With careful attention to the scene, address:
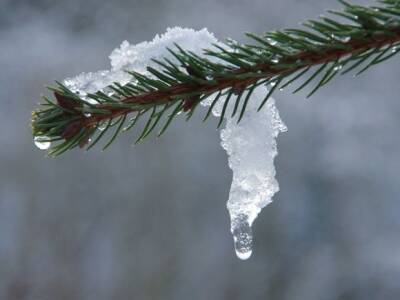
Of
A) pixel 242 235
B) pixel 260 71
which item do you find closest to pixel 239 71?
pixel 260 71

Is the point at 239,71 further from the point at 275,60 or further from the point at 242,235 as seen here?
the point at 242,235

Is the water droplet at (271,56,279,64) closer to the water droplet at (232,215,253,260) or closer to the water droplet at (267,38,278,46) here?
the water droplet at (267,38,278,46)

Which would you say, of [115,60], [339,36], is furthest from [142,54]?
[339,36]

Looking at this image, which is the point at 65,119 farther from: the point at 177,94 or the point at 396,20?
the point at 396,20

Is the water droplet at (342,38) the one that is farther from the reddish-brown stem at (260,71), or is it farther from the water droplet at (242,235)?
the water droplet at (242,235)

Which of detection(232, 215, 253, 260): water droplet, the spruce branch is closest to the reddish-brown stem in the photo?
the spruce branch

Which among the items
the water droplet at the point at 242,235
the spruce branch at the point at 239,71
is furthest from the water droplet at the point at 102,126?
the water droplet at the point at 242,235
